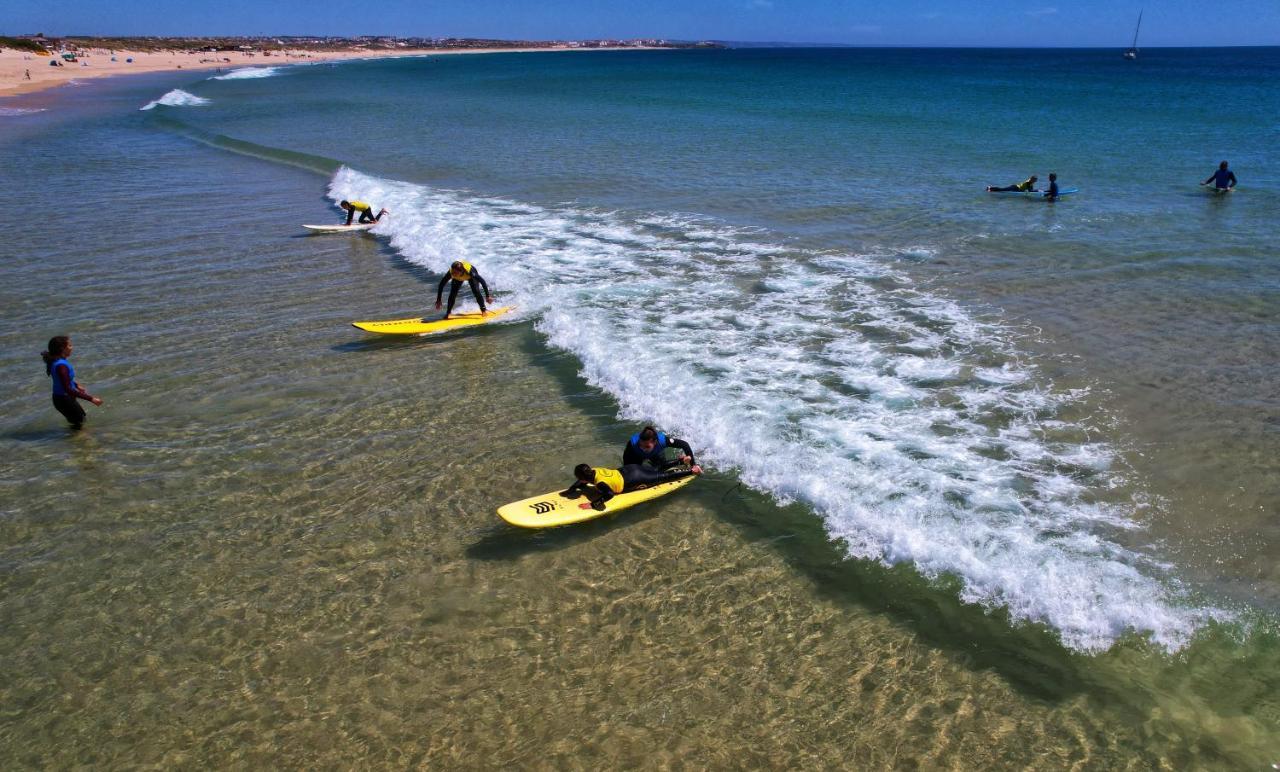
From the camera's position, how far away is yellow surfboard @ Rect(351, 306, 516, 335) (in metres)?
16.0

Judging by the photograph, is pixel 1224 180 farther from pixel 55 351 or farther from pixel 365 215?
pixel 55 351

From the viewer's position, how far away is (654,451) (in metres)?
10.8

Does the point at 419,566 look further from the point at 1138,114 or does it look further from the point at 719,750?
the point at 1138,114

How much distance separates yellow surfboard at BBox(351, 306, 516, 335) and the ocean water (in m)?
0.48

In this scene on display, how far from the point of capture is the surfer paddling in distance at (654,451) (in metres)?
10.8

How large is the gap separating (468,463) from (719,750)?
590 centimetres

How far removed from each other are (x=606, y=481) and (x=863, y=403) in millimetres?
5350

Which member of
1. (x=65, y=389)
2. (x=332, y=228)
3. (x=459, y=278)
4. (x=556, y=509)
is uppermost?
(x=459, y=278)

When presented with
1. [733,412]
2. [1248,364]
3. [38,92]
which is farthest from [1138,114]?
[38,92]

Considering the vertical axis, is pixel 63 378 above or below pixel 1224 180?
below

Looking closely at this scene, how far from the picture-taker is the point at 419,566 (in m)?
9.31

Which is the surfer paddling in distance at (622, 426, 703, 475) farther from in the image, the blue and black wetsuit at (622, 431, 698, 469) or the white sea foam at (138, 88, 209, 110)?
the white sea foam at (138, 88, 209, 110)

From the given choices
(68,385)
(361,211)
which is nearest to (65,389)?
(68,385)

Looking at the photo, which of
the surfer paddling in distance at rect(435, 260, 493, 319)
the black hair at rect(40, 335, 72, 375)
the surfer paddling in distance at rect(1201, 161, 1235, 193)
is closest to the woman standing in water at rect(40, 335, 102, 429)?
the black hair at rect(40, 335, 72, 375)
